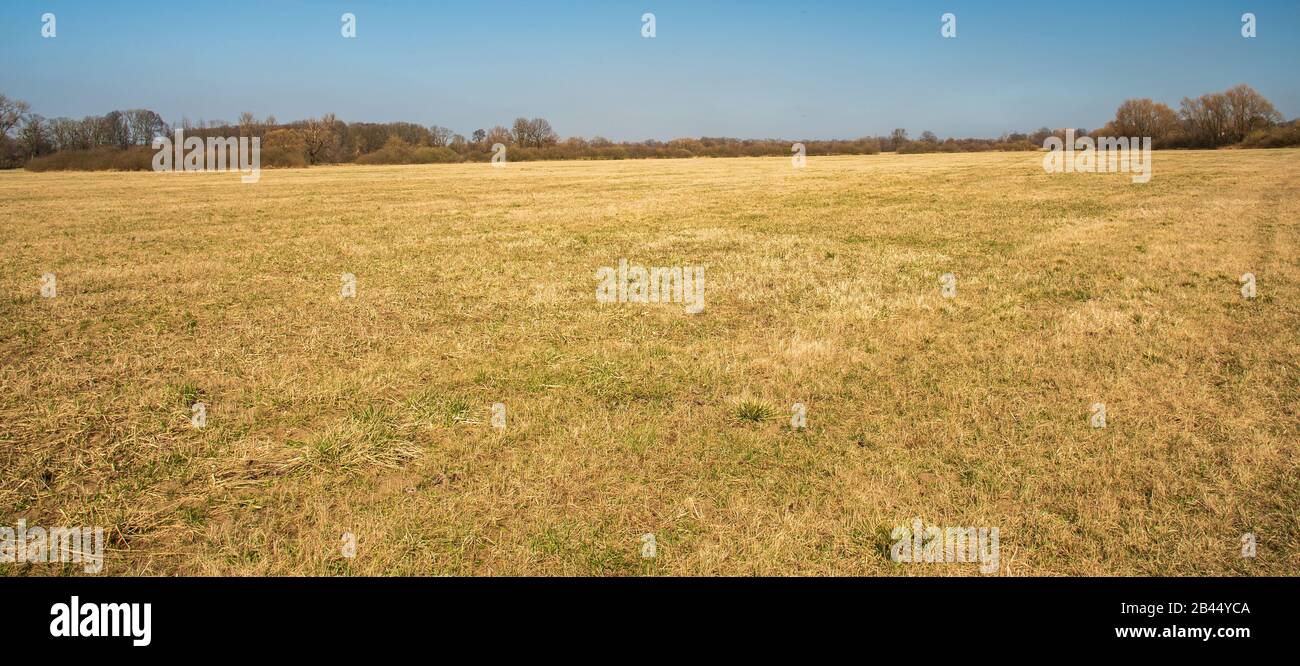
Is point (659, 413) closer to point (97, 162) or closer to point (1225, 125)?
point (97, 162)

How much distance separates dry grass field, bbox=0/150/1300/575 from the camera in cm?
402

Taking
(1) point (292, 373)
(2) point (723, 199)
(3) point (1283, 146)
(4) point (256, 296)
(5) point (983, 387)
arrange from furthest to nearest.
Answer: (3) point (1283, 146)
(2) point (723, 199)
(4) point (256, 296)
(1) point (292, 373)
(5) point (983, 387)

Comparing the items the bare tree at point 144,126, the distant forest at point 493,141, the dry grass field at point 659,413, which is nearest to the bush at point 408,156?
the distant forest at point 493,141

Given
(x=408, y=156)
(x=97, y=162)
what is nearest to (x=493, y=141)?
(x=408, y=156)

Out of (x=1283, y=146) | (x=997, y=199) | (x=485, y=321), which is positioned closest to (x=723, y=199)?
(x=997, y=199)

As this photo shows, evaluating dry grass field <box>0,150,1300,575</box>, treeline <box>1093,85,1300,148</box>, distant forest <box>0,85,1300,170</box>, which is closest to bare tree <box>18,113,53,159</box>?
distant forest <box>0,85,1300,170</box>

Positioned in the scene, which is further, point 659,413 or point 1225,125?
point 1225,125

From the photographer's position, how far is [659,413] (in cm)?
594

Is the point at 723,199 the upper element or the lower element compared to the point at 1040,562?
upper

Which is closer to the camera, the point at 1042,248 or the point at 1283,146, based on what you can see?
the point at 1042,248

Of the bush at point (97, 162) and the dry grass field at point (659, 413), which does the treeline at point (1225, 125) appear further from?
the bush at point (97, 162)

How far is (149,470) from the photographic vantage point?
4.93 m
